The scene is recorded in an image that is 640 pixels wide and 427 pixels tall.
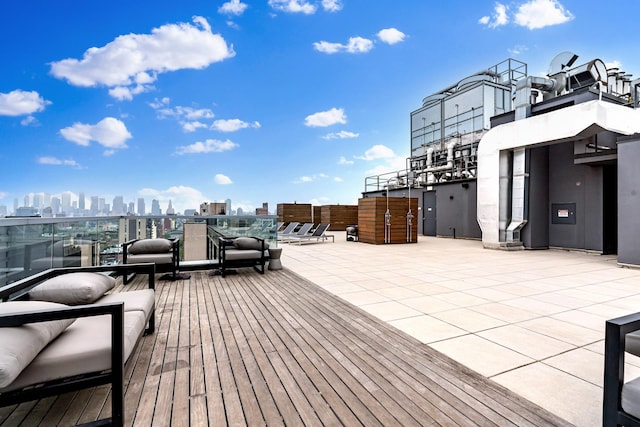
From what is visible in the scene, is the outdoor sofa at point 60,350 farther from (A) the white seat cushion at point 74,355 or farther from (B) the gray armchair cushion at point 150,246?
(B) the gray armchair cushion at point 150,246

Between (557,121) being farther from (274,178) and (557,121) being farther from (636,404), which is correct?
(274,178)

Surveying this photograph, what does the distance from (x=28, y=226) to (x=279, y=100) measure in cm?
2188

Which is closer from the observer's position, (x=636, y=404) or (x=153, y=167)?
(x=636, y=404)

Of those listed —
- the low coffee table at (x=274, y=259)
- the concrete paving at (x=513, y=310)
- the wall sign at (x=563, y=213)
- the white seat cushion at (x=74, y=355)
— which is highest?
the wall sign at (x=563, y=213)

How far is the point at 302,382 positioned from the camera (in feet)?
6.71

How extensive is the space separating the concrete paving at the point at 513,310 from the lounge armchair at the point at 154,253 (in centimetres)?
232

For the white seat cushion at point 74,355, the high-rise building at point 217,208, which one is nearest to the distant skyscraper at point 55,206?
the high-rise building at point 217,208

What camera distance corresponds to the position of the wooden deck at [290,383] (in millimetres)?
1695

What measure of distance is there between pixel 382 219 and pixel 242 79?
13567 mm

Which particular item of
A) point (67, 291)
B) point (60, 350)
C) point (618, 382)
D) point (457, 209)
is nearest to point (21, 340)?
point (60, 350)

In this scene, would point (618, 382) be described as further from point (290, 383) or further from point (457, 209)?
point (457, 209)

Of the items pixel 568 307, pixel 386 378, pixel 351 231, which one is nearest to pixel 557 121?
pixel 568 307

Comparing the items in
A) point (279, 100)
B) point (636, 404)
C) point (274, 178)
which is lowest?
point (636, 404)

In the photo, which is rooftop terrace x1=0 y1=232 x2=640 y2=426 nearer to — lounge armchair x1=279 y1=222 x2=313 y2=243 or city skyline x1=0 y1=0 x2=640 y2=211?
city skyline x1=0 y1=0 x2=640 y2=211
